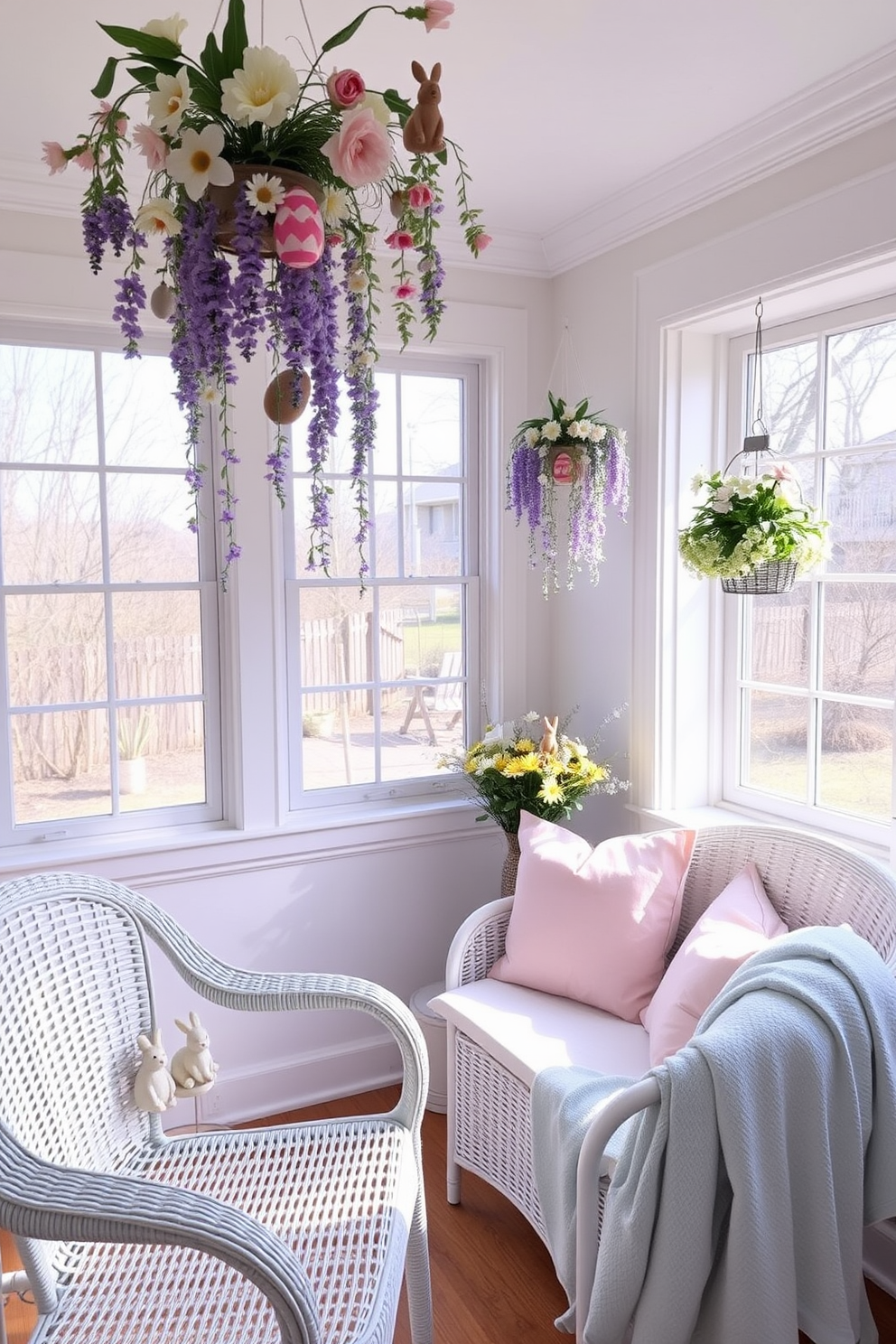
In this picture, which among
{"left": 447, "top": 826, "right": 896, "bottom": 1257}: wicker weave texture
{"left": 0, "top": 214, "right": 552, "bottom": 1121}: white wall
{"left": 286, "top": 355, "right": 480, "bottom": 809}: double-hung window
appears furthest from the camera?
{"left": 286, "top": 355, "right": 480, "bottom": 809}: double-hung window

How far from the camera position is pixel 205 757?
9.79ft

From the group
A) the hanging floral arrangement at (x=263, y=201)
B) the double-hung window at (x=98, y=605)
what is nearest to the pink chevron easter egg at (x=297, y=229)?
the hanging floral arrangement at (x=263, y=201)

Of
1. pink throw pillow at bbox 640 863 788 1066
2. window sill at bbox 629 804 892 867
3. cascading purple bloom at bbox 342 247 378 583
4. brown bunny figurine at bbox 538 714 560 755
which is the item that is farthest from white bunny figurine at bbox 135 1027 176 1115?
window sill at bbox 629 804 892 867

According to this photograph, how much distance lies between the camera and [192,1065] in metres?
2.11

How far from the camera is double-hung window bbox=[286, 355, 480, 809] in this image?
3107 millimetres

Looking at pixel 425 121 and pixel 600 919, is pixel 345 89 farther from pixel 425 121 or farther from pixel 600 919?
pixel 600 919

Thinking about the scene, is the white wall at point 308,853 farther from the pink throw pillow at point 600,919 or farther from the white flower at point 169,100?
the white flower at point 169,100

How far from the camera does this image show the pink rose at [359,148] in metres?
1.14

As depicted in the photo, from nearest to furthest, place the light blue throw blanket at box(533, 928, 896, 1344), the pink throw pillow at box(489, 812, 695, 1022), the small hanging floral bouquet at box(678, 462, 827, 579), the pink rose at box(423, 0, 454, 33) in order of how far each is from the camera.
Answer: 1. the pink rose at box(423, 0, 454, 33)
2. the light blue throw blanket at box(533, 928, 896, 1344)
3. the small hanging floral bouquet at box(678, 462, 827, 579)
4. the pink throw pillow at box(489, 812, 695, 1022)

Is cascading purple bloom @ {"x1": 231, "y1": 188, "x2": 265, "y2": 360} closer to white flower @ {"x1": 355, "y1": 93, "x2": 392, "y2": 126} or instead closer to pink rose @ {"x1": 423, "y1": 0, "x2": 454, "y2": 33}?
white flower @ {"x1": 355, "y1": 93, "x2": 392, "y2": 126}

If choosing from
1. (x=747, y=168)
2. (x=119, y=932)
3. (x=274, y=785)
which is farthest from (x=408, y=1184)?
(x=747, y=168)

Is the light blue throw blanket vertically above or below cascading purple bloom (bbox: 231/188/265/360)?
below

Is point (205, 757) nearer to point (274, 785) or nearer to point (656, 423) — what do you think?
point (274, 785)

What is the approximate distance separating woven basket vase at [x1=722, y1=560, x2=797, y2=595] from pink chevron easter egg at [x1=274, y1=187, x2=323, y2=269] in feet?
4.83
